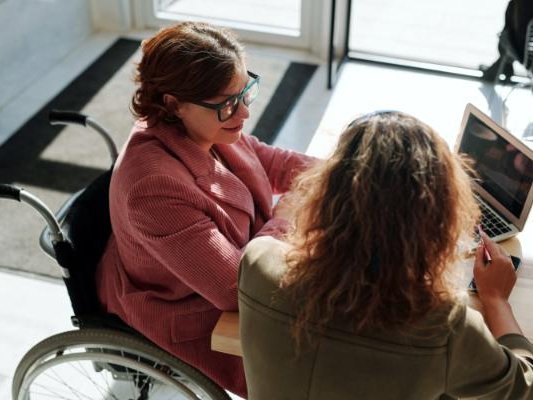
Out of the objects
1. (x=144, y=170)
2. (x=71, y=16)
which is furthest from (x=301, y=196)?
(x=71, y=16)

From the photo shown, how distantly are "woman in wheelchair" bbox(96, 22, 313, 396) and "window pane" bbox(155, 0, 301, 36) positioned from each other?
242 cm

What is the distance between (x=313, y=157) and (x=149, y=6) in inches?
99.2

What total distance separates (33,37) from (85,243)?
2.29m

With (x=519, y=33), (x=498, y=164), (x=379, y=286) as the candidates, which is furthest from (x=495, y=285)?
(x=519, y=33)

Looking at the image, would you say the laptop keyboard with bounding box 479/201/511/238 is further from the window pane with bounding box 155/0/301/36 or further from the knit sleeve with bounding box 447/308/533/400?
the window pane with bounding box 155/0/301/36

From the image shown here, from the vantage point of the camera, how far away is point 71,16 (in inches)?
156

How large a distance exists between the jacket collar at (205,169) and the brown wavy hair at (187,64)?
2.3 inches

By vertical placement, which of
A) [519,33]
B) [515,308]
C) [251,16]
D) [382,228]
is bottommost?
[251,16]

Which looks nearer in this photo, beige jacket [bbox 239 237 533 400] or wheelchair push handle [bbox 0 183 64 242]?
beige jacket [bbox 239 237 533 400]

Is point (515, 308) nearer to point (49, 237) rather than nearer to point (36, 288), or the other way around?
point (49, 237)

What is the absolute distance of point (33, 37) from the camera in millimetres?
3666

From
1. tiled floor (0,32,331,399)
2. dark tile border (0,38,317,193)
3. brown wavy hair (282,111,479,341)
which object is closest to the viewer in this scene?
brown wavy hair (282,111,479,341)

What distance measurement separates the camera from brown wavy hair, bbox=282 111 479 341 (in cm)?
113

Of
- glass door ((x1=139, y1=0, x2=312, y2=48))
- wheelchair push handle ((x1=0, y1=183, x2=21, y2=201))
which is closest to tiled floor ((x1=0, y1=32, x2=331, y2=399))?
glass door ((x1=139, y1=0, x2=312, y2=48))
